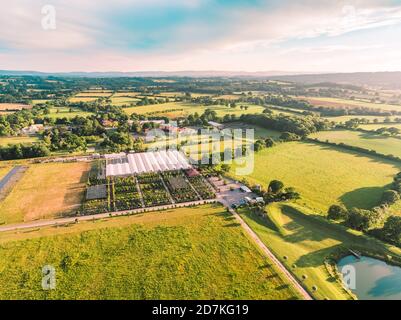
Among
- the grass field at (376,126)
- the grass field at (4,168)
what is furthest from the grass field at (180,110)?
the grass field at (4,168)

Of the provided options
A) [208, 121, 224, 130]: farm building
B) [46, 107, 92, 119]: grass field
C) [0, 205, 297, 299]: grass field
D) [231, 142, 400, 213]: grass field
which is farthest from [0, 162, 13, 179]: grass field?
[208, 121, 224, 130]: farm building

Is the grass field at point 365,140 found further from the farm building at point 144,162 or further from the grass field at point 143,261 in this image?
the grass field at point 143,261

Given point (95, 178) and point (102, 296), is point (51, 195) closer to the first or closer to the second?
point (95, 178)

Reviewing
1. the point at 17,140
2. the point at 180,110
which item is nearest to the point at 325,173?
the point at 180,110

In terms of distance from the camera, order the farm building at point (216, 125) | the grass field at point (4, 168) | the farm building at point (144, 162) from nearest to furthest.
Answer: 1. the farm building at point (144, 162)
2. the grass field at point (4, 168)
3. the farm building at point (216, 125)

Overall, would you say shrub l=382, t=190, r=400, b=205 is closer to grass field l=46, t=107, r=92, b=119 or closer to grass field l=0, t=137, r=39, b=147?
grass field l=0, t=137, r=39, b=147
